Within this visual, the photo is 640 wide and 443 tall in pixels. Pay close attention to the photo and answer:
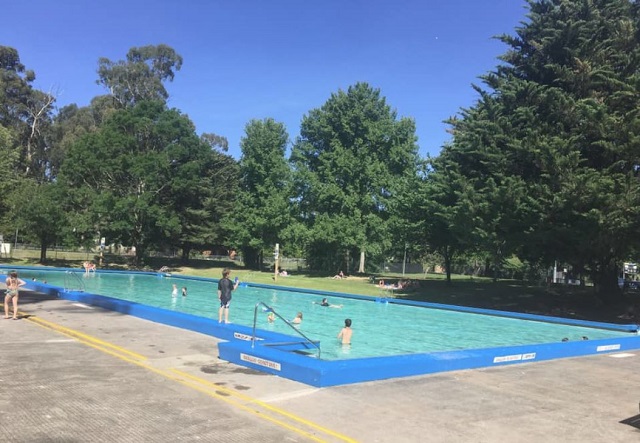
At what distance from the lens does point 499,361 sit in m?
12.0

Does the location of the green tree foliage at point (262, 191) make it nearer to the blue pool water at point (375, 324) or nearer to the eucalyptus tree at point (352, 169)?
the eucalyptus tree at point (352, 169)

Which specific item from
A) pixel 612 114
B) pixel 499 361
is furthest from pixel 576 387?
pixel 612 114

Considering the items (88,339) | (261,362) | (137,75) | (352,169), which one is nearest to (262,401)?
(261,362)

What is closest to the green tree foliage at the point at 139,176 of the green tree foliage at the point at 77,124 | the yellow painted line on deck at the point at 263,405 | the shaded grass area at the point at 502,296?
the shaded grass area at the point at 502,296

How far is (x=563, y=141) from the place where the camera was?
80.7ft

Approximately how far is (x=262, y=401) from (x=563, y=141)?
21.7 m

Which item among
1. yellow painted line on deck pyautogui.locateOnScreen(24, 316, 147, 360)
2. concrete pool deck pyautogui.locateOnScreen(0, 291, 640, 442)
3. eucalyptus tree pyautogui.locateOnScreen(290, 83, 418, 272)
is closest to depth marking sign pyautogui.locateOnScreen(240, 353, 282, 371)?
concrete pool deck pyautogui.locateOnScreen(0, 291, 640, 442)

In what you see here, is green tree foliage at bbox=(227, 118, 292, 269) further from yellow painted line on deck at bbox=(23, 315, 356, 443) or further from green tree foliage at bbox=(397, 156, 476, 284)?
yellow painted line on deck at bbox=(23, 315, 356, 443)

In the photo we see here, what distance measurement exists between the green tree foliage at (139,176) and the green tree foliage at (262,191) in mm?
5307

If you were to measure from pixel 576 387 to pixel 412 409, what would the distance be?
164 inches

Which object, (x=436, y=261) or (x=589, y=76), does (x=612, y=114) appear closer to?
(x=589, y=76)

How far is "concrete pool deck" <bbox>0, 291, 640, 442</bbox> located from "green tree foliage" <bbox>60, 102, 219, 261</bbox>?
44514mm

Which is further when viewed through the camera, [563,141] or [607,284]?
[607,284]

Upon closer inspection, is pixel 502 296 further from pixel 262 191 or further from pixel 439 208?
pixel 262 191
